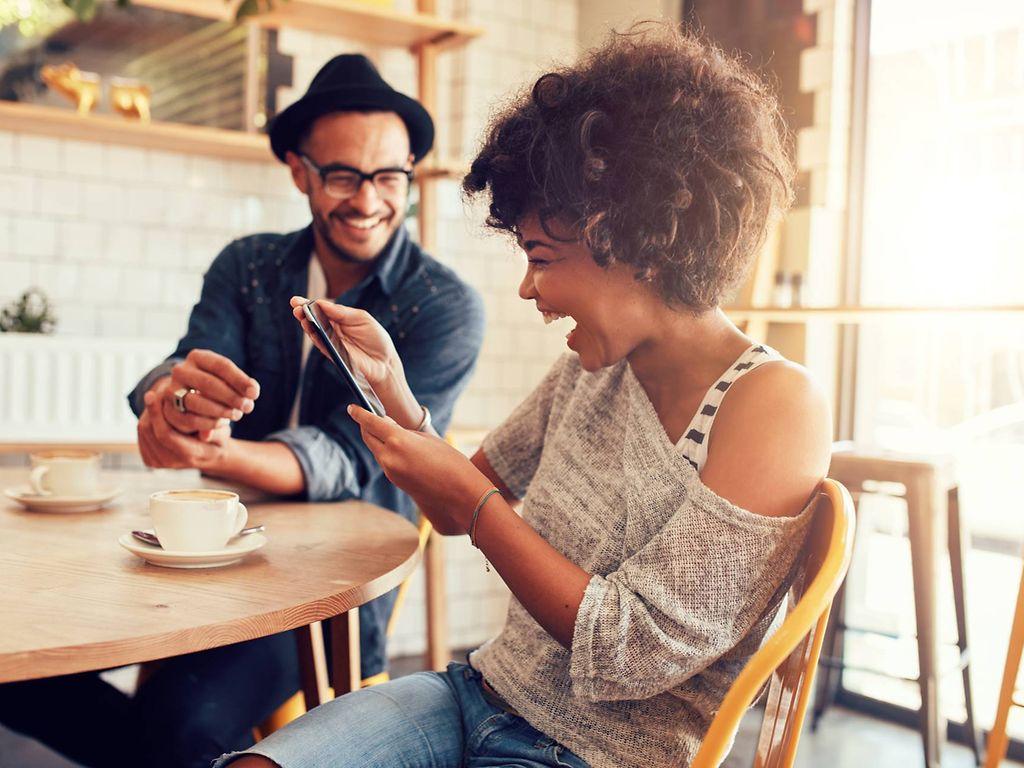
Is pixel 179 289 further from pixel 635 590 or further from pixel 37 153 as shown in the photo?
pixel 635 590

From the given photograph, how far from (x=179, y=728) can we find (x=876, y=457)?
6.25ft

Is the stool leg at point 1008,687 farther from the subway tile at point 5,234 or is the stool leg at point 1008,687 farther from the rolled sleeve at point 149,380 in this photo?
the subway tile at point 5,234

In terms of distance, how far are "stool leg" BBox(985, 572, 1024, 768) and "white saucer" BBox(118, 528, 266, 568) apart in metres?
1.65

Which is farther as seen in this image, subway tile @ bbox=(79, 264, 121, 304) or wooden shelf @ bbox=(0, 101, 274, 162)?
subway tile @ bbox=(79, 264, 121, 304)

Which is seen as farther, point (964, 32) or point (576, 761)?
point (964, 32)

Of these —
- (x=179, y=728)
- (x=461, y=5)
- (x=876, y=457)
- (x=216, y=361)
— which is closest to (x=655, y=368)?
(x=216, y=361)

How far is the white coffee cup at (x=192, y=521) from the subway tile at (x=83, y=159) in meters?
2.33

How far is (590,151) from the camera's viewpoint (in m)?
1.20

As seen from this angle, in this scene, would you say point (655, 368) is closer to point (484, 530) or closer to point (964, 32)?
point (484, 530)

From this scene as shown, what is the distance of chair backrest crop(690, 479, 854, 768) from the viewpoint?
1.03 meters

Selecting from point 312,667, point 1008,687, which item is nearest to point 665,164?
point 312,667

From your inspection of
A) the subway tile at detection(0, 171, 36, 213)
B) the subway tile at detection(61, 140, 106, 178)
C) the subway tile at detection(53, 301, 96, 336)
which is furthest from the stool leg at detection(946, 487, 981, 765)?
the subway tile at detection(0, 171, 36, 213)

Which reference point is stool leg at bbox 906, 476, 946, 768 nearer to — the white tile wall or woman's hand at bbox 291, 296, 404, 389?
the white tile wall

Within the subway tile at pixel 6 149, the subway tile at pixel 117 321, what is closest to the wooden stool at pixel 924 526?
the subway tile at pixel 117 321
